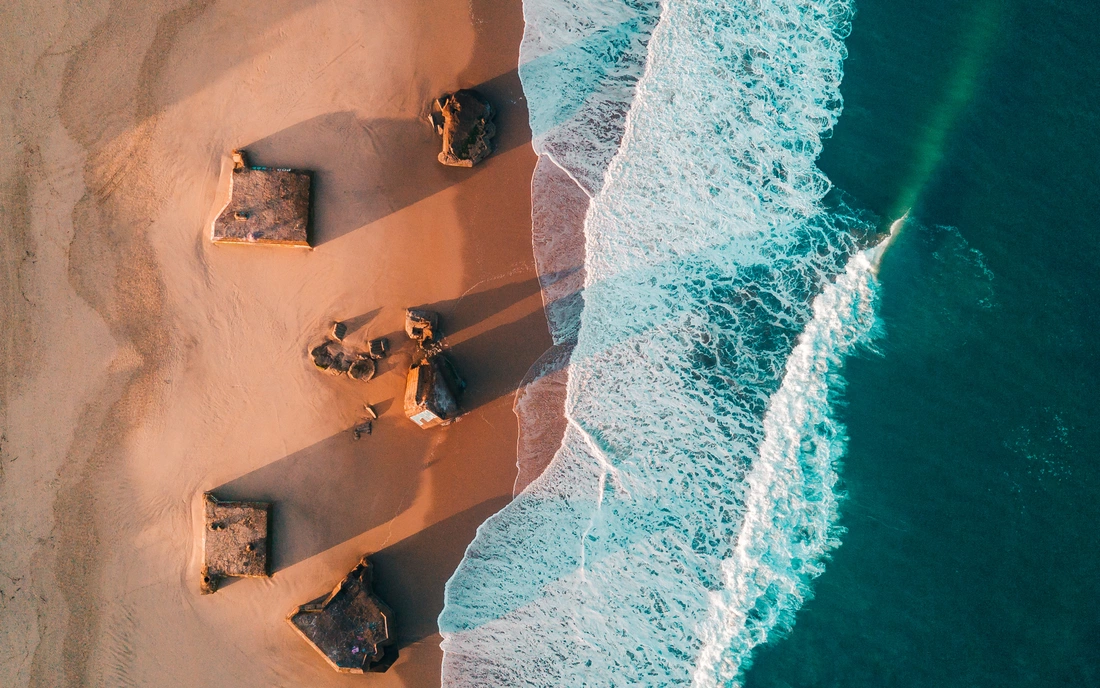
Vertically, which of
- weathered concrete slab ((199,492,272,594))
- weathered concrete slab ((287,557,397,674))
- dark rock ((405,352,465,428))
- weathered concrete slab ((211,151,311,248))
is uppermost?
weathered concrete slab ((211,151,311,248))

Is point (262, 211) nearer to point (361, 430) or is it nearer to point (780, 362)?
point (361, 430)

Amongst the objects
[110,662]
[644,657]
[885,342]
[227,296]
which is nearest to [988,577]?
[885,342]

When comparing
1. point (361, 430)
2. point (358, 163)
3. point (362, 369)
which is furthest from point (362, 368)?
point (358, 163)

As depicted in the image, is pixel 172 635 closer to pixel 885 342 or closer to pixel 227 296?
pixel 227 296

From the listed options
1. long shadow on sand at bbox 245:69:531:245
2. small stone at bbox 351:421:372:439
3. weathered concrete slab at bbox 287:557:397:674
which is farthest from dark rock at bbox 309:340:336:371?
weathered concrete slab at bbox 287:557:397:674

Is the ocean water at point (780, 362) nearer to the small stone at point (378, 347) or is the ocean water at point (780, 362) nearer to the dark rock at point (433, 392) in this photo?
the dark rock at point (433, 392)

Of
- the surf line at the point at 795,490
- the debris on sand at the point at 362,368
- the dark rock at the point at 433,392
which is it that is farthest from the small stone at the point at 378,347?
the surf line at the point at 795,490

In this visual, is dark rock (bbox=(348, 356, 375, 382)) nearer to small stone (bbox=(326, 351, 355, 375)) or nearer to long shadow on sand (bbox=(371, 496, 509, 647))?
small stone (bbox=(326, 351, 355, 375))
